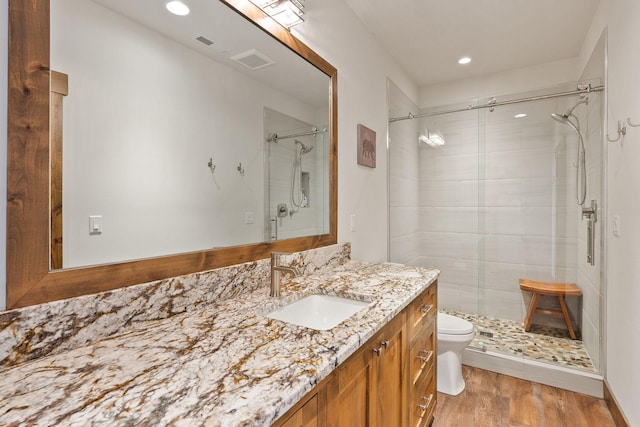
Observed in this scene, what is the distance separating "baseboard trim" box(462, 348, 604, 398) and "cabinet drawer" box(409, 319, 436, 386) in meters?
0.97

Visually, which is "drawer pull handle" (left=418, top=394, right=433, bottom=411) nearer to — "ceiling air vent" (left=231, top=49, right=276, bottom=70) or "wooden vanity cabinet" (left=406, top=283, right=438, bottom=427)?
"wooden vanity cabinet" (left=406, top=283, right=438, bottom=427)

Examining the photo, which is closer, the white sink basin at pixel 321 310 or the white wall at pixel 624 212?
the white sink basin at pixel 321 310

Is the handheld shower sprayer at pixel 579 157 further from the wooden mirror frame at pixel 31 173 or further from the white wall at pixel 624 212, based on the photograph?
the wooden mirror frame at pixel 31 173

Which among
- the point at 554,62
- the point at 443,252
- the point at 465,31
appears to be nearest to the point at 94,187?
the point at 465,31

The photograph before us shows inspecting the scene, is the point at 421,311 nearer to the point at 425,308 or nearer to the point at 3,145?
the point at 425,308

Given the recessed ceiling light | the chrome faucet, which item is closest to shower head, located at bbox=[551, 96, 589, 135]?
the chrome faucet

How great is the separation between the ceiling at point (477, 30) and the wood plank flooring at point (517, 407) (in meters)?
2.64

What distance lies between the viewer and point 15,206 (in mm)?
733

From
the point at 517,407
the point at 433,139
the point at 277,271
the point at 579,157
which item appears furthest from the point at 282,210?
the point at 579,157

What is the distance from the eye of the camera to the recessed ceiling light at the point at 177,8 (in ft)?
3.54

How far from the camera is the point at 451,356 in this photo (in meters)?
2.19

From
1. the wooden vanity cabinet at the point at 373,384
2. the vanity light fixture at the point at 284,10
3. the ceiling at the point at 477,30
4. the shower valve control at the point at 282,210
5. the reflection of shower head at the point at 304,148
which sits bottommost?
the wooden vanity cabinet at the point at 373,384

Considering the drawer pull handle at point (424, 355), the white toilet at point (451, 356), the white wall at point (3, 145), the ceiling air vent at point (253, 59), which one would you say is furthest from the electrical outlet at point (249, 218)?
the white toilet at point (451, 356)

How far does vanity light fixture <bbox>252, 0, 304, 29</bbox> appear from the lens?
146 centimetres
